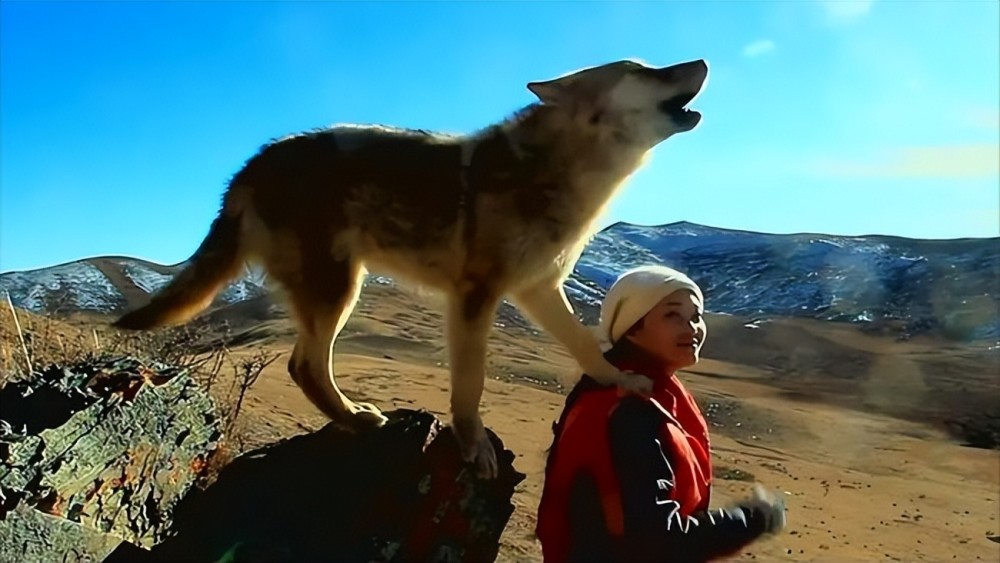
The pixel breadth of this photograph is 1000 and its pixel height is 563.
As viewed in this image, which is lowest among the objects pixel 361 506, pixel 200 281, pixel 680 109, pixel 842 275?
pixel 361 506

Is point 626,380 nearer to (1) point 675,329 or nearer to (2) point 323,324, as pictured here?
(1) point 675,329

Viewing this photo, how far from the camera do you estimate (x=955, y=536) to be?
1104 cm

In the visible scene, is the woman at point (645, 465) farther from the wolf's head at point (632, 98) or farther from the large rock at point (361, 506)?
the wolf's head at point (632, 98)

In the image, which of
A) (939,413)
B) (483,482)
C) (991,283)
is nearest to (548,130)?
(483,482)

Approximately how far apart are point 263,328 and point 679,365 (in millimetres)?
6793

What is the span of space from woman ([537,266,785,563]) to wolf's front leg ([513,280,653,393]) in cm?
47

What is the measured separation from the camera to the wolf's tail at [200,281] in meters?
4.34

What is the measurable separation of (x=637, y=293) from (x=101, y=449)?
114 inches

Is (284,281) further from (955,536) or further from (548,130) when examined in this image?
(955,536)

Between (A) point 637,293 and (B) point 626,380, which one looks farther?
(A) point 637,293

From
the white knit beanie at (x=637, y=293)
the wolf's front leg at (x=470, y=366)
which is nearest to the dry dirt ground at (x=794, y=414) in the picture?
the wolf's front leg at (x=470, y=366)

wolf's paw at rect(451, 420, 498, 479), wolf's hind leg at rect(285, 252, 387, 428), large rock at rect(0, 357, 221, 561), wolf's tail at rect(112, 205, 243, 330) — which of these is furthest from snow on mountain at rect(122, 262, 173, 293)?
wolf's paw at rect(451, 420, 498, 479)

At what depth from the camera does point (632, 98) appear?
421 centimetres

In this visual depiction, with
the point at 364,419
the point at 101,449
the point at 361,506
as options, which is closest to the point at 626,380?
the point at 361,506
